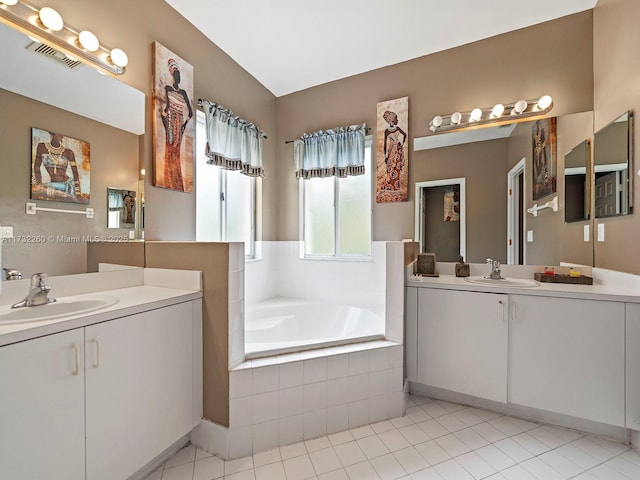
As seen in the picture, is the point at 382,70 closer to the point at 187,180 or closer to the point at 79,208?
the point at 187,180

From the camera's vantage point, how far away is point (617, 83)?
1.89 meters

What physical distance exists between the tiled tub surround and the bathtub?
0.59 meters

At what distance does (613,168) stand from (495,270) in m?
0.93

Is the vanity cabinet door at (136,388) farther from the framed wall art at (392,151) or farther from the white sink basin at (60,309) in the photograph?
the framed wall art at (392,151)

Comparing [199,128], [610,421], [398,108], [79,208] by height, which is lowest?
[610,421]

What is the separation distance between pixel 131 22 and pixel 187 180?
37.7 inches

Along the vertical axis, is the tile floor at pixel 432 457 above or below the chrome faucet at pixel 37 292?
below

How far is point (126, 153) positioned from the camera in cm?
175

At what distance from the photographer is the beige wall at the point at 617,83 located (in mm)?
1720

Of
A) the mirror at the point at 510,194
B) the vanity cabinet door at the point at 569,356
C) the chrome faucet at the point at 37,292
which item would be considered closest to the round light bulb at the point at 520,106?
the mirror at the point at 510,194

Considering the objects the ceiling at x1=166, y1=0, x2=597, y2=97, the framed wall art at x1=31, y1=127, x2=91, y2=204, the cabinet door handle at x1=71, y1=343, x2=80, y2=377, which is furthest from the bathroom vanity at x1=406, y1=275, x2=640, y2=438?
the framed wall art at x1=31, y1=127, x2=91, y2=204

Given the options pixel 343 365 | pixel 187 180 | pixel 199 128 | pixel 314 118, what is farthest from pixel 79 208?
pixel 314 118

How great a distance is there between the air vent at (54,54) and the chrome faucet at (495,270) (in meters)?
2.84

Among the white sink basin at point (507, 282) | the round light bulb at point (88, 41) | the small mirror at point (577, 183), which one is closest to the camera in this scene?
the round light bulb at point (88, 41)
